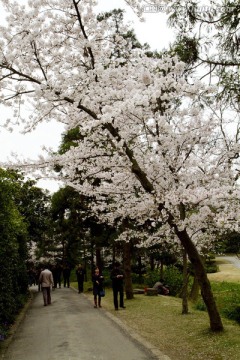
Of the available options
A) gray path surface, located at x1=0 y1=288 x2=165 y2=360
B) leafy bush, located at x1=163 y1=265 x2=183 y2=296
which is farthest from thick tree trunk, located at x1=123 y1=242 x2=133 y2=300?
leafy bush, located at x1=163 y1=265 x2=183 y2=296

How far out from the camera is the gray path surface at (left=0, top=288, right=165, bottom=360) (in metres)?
6.98

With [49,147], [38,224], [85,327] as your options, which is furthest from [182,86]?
[38,224]

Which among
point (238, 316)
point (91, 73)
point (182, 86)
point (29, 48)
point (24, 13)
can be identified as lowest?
point (238, 316)

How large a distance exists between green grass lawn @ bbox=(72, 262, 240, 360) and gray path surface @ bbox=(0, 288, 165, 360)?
1.87 ft

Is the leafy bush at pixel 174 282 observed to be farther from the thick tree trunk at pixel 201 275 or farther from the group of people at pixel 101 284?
the thick tree trunk at pixel 201 275

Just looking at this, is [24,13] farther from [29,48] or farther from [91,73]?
[91,73]

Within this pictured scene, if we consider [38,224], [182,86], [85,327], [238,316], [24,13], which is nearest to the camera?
[182,86]

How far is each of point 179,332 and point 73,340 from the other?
2615 millimetres

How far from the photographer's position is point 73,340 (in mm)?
8203

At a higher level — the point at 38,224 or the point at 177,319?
the point at 38,224

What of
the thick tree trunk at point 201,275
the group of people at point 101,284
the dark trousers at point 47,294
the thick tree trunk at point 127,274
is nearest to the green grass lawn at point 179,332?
the thick tree trunk at point 201,275

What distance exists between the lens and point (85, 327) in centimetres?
989

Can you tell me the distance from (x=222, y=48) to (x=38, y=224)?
79.0 ft

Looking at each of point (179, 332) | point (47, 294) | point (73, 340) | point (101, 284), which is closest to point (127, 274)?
point (101, 284)
